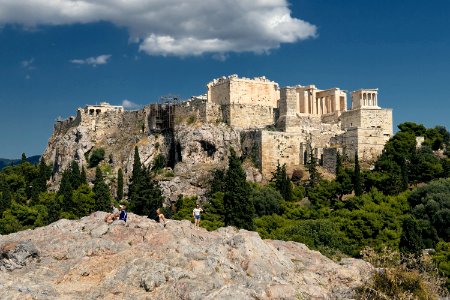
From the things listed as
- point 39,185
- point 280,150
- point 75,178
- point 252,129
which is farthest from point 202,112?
point 39,185

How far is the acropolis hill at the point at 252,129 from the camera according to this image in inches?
2689

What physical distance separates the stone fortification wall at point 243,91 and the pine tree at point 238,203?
23.0 metres

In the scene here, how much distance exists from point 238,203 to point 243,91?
27.5m

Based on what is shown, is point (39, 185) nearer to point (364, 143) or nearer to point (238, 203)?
point (238, 203)

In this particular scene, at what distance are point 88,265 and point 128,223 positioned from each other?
3085mm

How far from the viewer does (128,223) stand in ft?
72.8

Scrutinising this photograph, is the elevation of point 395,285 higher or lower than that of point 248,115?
lower

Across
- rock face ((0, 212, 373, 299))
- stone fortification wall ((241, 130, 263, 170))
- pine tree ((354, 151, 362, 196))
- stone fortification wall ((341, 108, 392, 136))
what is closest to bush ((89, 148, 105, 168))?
A: stone fortification wall ((241, 130, 263, 170))

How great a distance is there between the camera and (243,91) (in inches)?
2899

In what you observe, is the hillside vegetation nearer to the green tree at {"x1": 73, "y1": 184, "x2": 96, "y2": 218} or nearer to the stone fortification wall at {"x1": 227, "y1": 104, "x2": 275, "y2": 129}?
the green tree at {"x1": 73, "y1": 184, "x2": 96, "y2": 218}

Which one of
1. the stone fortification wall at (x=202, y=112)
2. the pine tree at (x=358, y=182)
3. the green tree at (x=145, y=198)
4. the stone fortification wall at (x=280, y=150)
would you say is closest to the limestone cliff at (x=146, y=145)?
the stone fortification wall at (x=202, y=112)

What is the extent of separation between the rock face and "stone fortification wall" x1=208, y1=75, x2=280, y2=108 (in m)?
50.8

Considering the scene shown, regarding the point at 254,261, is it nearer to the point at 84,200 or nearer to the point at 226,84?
the point at 84,200

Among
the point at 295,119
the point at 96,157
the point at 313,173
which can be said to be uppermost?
the point at 295,119
